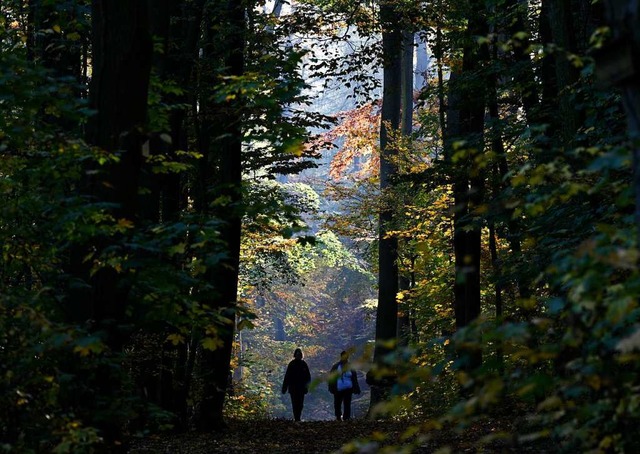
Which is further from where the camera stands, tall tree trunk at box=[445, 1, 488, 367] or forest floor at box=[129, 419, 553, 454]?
tall tree trunk at box=[445, 1, 488, 367]

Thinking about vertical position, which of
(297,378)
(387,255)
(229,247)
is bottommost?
(297,378)

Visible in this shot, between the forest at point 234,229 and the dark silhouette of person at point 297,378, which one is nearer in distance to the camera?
the forest at point 234,229

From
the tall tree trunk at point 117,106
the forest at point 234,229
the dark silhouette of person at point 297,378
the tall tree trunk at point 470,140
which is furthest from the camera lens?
the dark silhouette of person at point 297,378

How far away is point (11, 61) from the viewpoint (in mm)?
5109

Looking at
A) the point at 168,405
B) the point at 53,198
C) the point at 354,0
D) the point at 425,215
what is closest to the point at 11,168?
the point at 53,198

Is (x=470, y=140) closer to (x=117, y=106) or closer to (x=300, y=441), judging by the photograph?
(x=300, y=441)

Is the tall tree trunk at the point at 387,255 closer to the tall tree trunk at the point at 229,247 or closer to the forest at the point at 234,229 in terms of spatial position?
the forest at the point at 234,229

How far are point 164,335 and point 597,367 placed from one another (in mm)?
8999

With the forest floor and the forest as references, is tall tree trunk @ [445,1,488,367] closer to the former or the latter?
the forest

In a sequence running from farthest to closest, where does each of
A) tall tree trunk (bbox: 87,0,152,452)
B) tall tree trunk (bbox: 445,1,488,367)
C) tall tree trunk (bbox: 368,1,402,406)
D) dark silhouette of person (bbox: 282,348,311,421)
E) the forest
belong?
1. tall tree trunk (bbox: 368,1,402,406)
2. dark silhouette of person (bbox: 282,348,311,421)
3. tall tree trunk (bbox: 445,1,488,367)
4. tall tree trunk (bbox: 87,0,152,452)
5. the forest

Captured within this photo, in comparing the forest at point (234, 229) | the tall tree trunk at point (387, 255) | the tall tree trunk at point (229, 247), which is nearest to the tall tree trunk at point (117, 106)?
the forest at point (234, 229)

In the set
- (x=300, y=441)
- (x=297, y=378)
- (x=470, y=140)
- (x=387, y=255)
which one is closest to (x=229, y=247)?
(x=300, y=441)

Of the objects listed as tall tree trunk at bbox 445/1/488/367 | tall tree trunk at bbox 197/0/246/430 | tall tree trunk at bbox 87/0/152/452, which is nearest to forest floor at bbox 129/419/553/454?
tall tree trunk at bbox 197/0/246/430

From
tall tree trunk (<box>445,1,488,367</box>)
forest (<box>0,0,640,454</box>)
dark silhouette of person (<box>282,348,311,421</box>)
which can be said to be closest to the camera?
forest (<box>0,0,640,454</box>)
